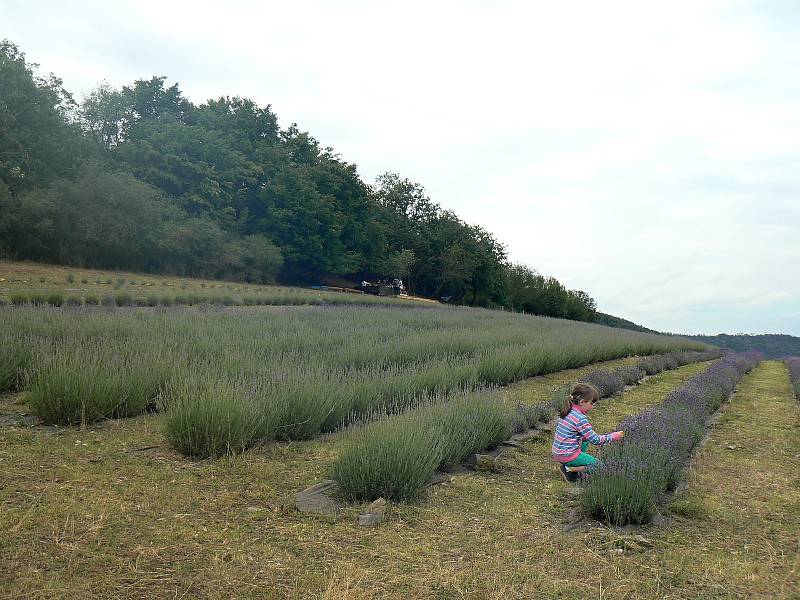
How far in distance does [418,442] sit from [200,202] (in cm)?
3613

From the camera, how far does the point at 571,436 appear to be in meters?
5.07

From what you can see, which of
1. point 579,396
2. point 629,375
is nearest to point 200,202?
point 629,375

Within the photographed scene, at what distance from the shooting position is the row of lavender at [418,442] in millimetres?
4195

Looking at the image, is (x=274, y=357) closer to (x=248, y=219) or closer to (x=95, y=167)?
(x=95, y=167)

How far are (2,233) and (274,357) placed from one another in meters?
25.0

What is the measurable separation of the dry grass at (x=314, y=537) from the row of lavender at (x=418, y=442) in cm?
20

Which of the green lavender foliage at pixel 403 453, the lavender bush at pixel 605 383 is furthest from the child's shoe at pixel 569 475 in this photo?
the lavender bush at pixel 605 383

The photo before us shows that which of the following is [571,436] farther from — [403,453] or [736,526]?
[403,453]

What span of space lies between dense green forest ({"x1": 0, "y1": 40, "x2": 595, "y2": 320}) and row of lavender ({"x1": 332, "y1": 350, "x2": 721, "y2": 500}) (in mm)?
27408

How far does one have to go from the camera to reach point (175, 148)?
3688cm

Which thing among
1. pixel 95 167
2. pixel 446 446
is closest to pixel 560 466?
pixel 446 446

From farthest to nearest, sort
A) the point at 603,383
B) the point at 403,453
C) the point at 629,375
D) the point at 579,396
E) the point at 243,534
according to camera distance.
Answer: the point at 629,375, the point at 603,383, the point at 579,396, the point at 403,453, the point at 243,534

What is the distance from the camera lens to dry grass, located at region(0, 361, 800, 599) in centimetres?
292

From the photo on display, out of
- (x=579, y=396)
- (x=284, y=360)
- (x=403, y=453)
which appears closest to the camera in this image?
(x=403, y=453)
